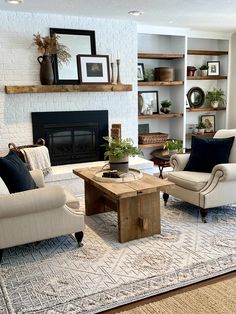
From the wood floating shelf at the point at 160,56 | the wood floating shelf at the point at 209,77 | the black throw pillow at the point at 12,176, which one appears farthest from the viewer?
the wood floating shelf at the point at 209,77

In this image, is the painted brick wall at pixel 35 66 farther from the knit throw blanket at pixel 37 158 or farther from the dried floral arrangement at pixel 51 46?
the knit throw blanket at pixel 37 158

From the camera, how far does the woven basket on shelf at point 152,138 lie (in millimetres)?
5605

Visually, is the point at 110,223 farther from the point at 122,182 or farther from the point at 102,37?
the point at 102,37

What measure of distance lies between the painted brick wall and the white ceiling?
0.18 metres

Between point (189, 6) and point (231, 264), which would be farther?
point (189, 6)

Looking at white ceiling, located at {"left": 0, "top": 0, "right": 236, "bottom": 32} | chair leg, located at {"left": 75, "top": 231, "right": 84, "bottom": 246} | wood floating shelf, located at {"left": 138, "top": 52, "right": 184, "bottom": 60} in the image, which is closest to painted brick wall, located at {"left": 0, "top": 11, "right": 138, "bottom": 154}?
white ceiling, located at {"left": 0, "top": 0, "right": 236, "bottom": 32}

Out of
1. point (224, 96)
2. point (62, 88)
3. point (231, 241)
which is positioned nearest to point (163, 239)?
point (231, 241)

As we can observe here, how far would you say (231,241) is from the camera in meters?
3.00

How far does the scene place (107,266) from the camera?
2.60 meters

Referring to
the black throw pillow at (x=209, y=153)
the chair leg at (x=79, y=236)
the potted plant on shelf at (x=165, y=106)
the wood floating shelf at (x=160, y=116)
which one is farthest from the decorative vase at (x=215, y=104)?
the chair leg at (x=79, y=236)

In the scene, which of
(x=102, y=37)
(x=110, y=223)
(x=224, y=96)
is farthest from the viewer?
(x=224, y=96)

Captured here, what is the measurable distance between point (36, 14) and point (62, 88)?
1.02 m

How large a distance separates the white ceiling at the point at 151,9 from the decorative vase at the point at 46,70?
60 cm

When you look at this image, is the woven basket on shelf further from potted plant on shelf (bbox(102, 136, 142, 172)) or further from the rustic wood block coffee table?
the rustic wood block coffee table
